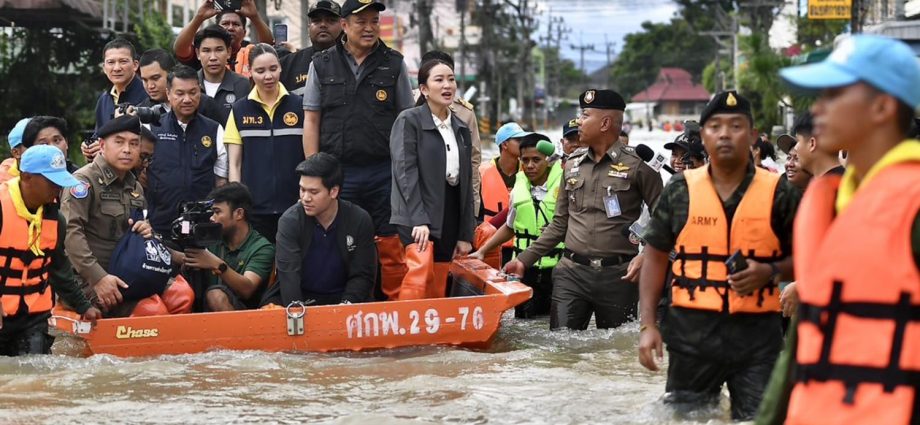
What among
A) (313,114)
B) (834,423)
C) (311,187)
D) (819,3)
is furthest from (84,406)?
(819,3)

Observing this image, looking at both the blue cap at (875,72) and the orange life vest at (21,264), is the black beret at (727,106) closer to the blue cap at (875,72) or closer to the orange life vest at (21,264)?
the blue cap at (875,72)

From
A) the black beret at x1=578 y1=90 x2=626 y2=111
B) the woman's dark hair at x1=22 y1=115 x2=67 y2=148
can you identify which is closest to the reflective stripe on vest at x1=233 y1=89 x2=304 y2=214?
the woman's dark hair at x1=22 y1=115 x2=67 y2=148

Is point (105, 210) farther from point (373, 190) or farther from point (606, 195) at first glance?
point (606, 195)

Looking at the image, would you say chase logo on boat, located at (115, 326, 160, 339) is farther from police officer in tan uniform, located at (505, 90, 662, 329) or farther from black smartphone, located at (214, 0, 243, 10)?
black smartphone, located at (214, 0, 243, 10)

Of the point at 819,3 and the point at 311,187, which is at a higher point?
the point at 819,3

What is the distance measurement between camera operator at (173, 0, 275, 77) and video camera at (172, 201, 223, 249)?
243 centimetres

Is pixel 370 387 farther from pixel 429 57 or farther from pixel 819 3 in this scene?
pixel 819 3

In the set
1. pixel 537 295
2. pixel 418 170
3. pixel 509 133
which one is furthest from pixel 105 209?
pixel 509 133

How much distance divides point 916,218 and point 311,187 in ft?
19.0

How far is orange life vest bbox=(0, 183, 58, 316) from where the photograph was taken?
7.53 meters

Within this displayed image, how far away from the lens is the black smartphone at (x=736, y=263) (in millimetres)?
5105

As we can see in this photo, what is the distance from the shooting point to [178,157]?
9500 mm

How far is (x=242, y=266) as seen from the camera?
9.11 m

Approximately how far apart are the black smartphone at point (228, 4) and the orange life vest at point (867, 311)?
28.6 feet
